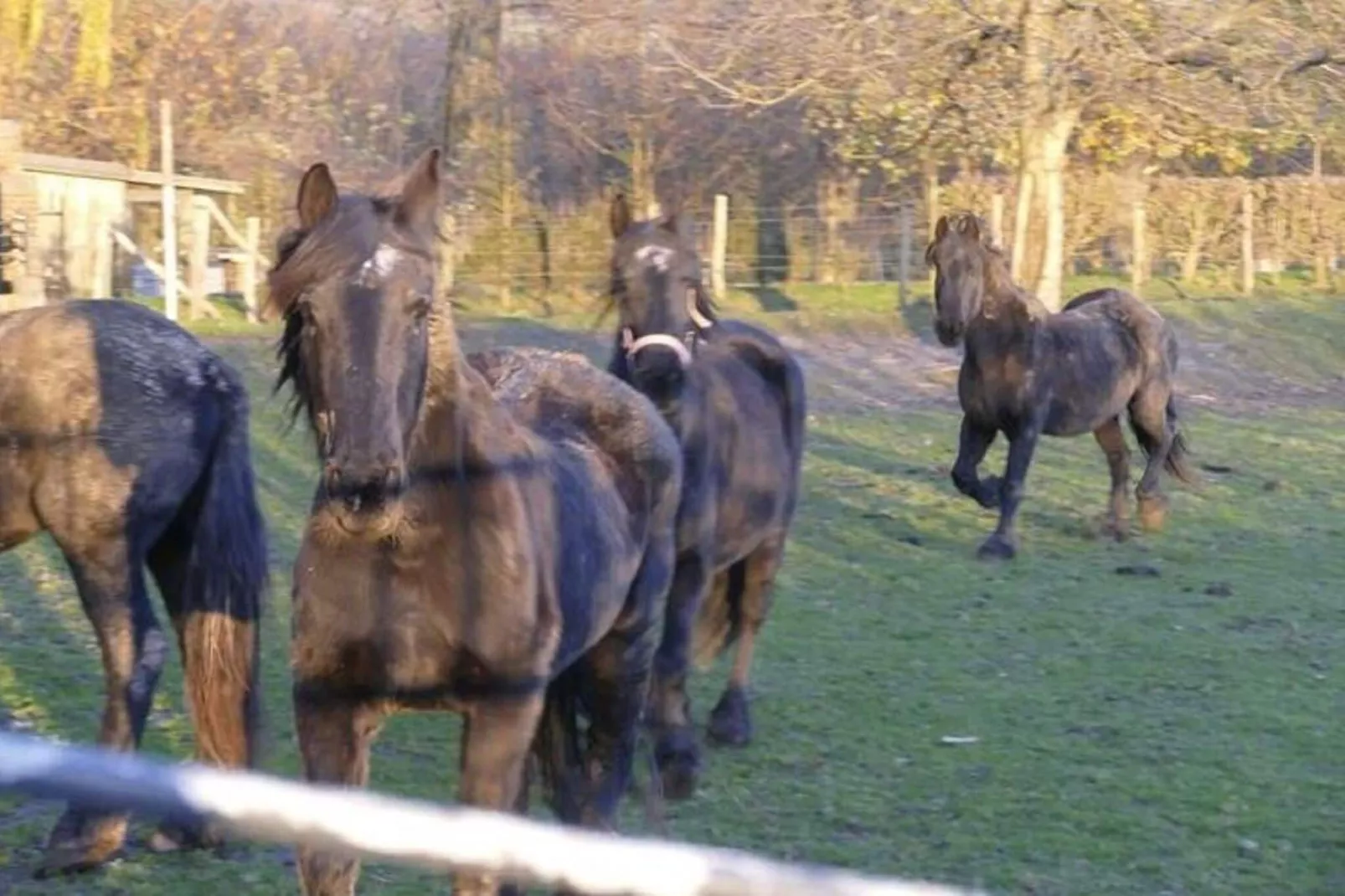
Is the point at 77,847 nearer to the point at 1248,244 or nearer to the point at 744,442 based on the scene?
the point at 744,442

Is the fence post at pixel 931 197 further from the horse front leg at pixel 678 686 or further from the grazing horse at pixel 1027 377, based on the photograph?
the horse front leg at pixel 678 686

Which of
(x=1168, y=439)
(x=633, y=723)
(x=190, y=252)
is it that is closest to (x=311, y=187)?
(x=633, y=723)

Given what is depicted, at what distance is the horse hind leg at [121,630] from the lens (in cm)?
543

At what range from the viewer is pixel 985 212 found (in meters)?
27.6

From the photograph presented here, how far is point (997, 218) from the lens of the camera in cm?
2566

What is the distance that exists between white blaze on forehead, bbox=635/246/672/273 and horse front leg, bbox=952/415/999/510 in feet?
18.7

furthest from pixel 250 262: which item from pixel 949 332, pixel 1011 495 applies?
pixel 1011 495

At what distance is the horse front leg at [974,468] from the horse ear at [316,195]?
8.51 metres

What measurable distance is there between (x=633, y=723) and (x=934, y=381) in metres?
16.5

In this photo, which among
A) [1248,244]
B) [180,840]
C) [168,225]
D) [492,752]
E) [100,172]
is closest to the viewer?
[492,752]

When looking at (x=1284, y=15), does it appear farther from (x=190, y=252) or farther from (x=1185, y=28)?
(x=190, y=252)

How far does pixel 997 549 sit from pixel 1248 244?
66.1 ft

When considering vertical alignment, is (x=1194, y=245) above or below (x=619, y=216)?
below

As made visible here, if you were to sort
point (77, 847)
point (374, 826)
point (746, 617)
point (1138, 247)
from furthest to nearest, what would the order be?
point (1138, 247), point (746, 617), point (77, 847), point (374, 826)
